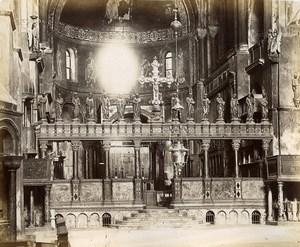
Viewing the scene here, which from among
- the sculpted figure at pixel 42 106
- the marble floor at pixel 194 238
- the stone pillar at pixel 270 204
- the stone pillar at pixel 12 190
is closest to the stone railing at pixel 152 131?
the sculpted figure at pixel 42 106

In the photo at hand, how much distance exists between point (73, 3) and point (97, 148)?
9.19m

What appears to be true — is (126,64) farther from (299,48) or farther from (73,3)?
(299,48)

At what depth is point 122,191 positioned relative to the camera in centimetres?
2705

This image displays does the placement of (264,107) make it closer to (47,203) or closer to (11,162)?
(47,203)

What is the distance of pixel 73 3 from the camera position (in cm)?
3941

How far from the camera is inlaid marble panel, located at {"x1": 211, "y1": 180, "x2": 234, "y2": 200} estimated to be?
26.9 meters

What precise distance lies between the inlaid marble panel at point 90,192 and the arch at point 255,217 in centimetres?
648

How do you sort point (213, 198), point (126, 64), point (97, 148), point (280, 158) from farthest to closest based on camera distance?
1. point (126, 64)
2. point (97, 148)
3. point (213, 198)
4. point (280, 158)

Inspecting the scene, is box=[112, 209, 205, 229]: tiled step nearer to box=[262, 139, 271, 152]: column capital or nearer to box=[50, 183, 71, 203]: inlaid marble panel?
box=[50, 183, 71, 203]: inlaid marble panel

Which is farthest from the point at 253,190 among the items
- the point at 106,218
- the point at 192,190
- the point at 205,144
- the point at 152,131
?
the point at 106,218

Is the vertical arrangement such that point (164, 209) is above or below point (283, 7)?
below

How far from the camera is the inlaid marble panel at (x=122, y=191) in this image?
26953 mm

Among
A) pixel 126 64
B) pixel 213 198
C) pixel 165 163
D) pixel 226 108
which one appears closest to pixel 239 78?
pixel 226 108

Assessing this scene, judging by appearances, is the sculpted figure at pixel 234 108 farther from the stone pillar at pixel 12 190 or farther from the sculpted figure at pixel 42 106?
the stone pillar at pixel 12 190
